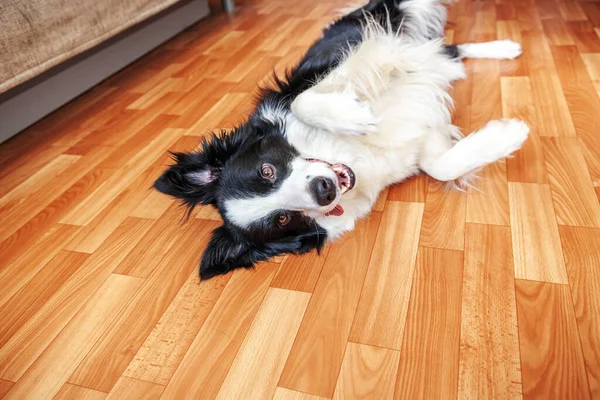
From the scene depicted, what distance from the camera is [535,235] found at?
1.49 m

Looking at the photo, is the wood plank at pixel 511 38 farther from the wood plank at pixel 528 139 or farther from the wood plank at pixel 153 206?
the wood plank at pixel 153 206

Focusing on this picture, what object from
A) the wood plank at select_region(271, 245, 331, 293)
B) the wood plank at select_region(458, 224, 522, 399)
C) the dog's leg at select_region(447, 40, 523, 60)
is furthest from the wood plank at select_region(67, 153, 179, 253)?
the dog's leg at select_region(447, 40, 523, 60)

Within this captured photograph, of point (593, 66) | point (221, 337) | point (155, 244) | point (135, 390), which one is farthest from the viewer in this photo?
point (593, 66)

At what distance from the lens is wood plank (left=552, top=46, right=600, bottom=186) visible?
5.87 feet

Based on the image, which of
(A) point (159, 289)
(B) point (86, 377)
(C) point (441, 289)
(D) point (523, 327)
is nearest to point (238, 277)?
(A) point (159, 289)

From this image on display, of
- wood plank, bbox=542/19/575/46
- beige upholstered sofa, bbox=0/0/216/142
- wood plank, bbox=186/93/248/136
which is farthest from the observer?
wood plank, bbox=542/19/575/46

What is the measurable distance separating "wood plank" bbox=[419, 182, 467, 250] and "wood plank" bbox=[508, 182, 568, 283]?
166 millimetres

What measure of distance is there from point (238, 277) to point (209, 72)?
6.40 ft

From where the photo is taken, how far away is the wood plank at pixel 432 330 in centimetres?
114

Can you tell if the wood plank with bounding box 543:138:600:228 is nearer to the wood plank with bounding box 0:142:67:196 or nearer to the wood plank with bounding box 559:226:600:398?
the wood plank with bounding box 559:226:600:398

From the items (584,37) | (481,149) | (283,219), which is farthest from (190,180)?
(584,37)

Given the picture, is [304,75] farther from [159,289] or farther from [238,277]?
[159,289]

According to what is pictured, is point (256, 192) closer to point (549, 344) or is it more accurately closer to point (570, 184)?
point (549, 344)

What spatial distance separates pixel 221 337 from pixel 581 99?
6.32 ft
